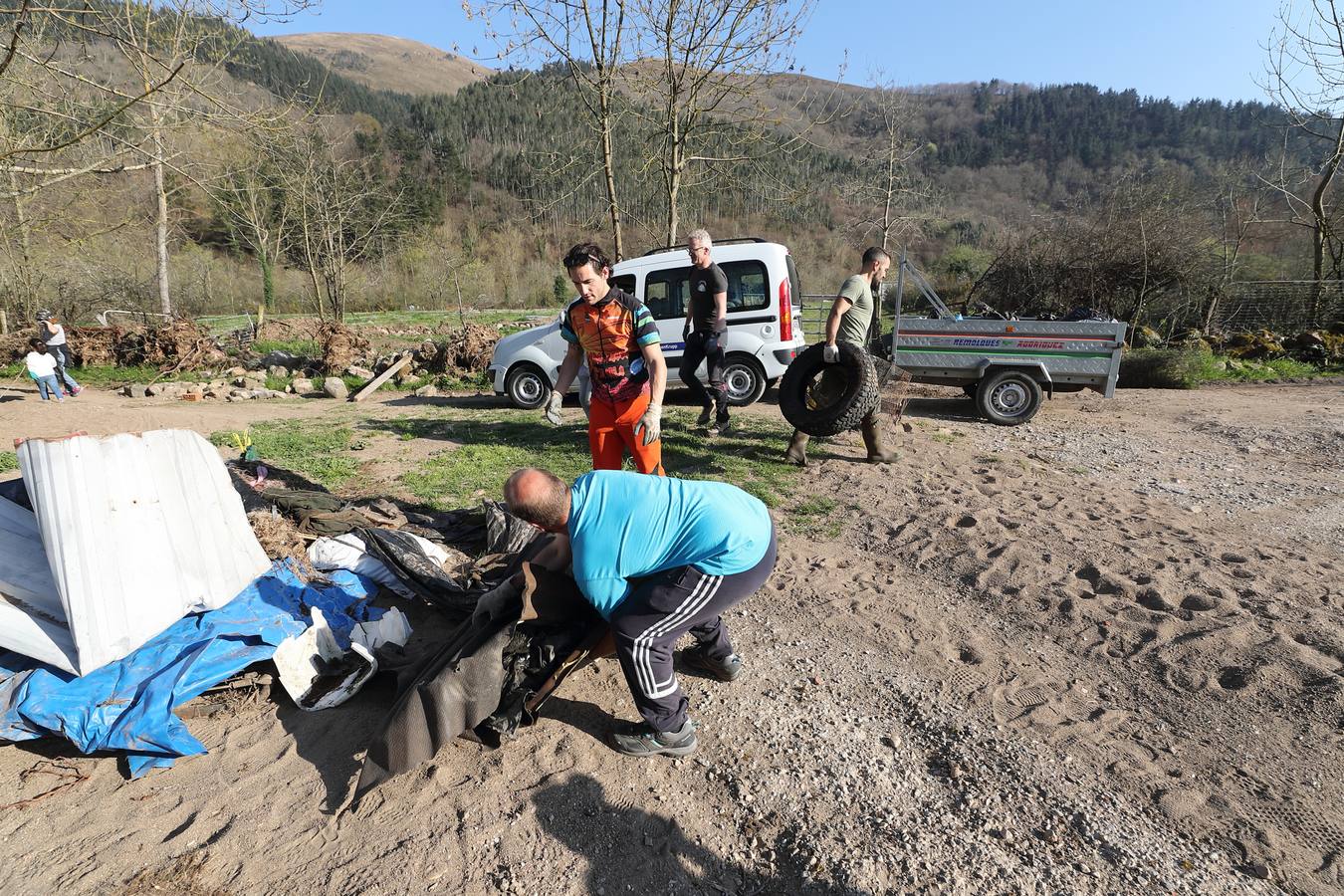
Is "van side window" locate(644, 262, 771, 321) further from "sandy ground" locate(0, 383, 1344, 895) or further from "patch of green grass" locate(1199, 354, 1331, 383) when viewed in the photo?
"patch of green grass" locate(1199, 354, 1331, 383)

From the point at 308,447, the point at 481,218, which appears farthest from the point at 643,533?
the point at 481,218

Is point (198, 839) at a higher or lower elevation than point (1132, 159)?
lower

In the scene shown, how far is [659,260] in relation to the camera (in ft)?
28.9

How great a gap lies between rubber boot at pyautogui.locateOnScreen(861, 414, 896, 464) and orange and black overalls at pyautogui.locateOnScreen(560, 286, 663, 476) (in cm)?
275

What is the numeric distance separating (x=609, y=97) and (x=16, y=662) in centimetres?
952

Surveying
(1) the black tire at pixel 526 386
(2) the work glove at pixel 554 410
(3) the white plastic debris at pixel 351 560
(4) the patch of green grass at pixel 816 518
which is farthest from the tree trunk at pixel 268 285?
(4) the patch of green grass at pixel 816 518

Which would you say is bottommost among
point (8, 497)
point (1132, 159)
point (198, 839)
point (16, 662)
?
point (198, 839)

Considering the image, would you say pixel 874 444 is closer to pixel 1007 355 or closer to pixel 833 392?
pixel 833 392

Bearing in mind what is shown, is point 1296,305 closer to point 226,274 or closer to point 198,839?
point 198,839

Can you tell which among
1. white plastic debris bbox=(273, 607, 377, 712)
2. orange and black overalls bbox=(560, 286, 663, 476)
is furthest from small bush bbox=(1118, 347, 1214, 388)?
white plastic debris bbox=(273, 607, 377, 712)

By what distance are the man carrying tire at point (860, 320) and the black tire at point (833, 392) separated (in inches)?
4.8

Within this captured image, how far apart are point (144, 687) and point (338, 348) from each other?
12.7 metres

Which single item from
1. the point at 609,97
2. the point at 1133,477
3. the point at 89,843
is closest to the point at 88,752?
the point at 89,843

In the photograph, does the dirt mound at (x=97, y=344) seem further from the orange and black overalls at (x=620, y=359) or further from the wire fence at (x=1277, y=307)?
the wire fence at (x=1277, y=307)
